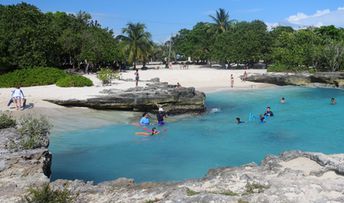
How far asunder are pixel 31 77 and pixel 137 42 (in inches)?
1329

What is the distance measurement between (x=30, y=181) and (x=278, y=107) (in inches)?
1107

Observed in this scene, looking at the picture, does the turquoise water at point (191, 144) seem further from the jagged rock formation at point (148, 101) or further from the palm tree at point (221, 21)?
the palm tree at point (221, 21)

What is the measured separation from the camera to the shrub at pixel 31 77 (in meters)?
34.5

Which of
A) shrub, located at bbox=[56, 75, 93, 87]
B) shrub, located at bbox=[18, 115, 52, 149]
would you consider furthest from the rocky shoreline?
shrub, located at bbox=[56, 75, 93, 87]

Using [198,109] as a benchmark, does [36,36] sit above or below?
above

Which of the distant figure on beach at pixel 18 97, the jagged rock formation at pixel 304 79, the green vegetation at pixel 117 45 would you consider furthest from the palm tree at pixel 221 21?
the distant figure on beach at pixel 18 97

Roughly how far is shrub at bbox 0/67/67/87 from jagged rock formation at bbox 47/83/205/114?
27.3ft

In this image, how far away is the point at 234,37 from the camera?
228ft

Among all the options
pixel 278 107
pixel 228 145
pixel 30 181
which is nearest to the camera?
pixel 30 181

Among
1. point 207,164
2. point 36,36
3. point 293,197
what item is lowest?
point 207,164

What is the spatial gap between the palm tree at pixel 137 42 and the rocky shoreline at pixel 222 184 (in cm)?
5569

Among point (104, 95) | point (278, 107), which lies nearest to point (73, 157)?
point (104, 95)

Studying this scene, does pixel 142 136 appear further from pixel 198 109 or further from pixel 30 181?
pixel 30 181

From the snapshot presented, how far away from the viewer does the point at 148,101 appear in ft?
95.2
